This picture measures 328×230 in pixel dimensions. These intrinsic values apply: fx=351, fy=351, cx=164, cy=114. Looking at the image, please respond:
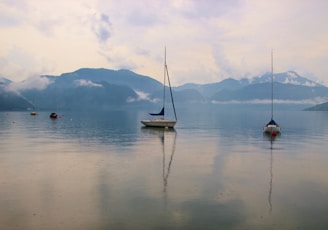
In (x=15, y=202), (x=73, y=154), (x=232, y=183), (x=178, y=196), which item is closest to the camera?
(x=15, y=202)

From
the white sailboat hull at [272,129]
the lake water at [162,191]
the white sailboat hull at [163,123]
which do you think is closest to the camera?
the lake water at [162,191]

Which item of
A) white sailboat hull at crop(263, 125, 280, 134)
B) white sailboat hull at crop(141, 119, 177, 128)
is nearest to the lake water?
white sailboat hull at crop(263, 125, 280, 134)

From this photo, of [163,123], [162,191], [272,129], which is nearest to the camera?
[162,191]

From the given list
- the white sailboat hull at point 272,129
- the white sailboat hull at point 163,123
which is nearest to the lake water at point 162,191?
the white sailboat hull at point 272,129

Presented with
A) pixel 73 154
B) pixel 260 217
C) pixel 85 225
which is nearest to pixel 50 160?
pixel 73 154

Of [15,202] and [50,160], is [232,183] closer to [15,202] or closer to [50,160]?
[15,202]

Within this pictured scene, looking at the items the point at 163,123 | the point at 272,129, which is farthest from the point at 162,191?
the point at 163,123

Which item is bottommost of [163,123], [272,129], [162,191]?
[162,191]

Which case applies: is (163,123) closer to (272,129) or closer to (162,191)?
(272,129)

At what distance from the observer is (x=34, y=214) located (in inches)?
775

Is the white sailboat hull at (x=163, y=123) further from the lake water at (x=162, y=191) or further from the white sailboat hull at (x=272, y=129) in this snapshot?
the lake water at (x=162, y=191)

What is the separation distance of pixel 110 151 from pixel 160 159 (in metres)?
8.95

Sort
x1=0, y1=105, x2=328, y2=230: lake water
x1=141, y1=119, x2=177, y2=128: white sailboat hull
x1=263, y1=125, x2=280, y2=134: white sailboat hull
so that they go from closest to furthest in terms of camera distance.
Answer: x1=0, y1=105, x2=328, y2=230: lake water → x1=263, y1=125, x2=280, y2=134: white sailboat hull → x1=141, y1=119, x2=177, y2=128: white sailboat hull

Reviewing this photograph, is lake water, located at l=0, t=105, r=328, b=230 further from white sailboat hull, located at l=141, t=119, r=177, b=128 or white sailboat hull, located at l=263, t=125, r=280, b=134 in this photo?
white sailboat hull, located at l=141, t=119, r=177, b=128
